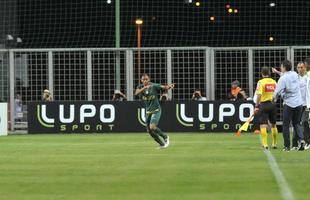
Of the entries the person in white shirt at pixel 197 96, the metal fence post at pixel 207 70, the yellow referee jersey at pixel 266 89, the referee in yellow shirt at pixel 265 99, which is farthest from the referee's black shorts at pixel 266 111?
the metal fence post at pixel 207 70

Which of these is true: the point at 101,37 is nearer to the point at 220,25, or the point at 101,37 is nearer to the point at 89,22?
the point at 89,22

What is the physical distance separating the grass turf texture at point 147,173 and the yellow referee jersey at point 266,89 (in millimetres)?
1289

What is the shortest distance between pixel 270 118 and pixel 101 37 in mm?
22801

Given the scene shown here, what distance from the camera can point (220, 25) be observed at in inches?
1554

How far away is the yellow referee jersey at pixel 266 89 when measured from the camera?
62.2ft

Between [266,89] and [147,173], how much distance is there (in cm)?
692

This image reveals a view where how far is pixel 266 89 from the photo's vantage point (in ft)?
62.4

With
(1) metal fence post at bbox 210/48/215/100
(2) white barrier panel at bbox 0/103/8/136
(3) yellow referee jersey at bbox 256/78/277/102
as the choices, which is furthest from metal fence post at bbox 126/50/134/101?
(3) yellow referee jersey at bbox 256/78/277/102

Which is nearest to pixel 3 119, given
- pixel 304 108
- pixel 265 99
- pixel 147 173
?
pixel 265 99

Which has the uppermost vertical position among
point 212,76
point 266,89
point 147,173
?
point 212,76

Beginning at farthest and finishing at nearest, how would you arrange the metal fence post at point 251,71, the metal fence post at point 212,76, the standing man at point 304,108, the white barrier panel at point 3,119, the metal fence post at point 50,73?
the metal fence post at point 50,73
the metal fence post at point 212,76
the metal fence post at point 251,71
the white barrier panel at point 3,119
the standing man at point 304,108

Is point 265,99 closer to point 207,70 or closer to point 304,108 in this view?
point 304,108

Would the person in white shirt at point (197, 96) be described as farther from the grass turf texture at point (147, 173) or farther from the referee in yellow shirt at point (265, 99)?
the referee in yellow shirt at point (265, 99)

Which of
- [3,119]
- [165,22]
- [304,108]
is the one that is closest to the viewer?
[304,108]
